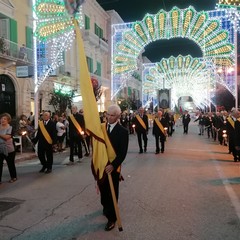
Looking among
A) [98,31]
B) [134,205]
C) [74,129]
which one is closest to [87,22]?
[98,31]

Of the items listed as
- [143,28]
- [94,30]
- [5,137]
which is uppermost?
[94,30]

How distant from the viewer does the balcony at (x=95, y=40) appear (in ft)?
105

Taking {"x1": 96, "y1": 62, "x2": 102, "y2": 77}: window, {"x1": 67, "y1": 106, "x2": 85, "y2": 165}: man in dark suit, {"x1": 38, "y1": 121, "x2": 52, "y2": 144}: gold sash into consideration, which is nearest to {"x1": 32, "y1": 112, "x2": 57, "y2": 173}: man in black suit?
{"x1": 38, "y1": 121, "x2": 52, "y2": 144}: gold sash

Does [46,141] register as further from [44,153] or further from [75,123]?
[75,123]

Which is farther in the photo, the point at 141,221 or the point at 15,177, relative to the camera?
the point at 15,177

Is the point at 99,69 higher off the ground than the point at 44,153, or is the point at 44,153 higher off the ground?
the point at 99,69

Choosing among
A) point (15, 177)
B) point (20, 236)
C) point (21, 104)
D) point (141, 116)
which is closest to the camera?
point (20, 236)

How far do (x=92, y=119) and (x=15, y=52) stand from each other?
16915 millimetres

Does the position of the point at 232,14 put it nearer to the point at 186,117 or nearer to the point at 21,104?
the point at 186,117

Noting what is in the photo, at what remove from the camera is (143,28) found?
1991 cm

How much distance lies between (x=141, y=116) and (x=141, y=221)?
29.7ft

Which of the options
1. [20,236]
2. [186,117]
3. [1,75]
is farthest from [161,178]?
[186,117]

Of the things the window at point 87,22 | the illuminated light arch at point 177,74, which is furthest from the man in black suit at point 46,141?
the window at point 87,22

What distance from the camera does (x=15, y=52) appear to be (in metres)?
19.9
